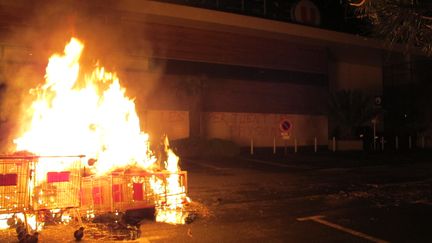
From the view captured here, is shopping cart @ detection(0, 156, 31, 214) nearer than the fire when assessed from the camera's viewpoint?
Yes

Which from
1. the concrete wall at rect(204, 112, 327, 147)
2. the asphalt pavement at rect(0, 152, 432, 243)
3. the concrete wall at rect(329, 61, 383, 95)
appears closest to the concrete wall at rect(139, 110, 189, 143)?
the concrete wall at rect(204, 112, 327, 147)

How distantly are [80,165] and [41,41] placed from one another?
12.1 m

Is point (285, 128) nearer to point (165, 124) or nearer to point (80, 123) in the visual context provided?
point (165, 124)

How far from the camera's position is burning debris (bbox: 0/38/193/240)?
617 cm

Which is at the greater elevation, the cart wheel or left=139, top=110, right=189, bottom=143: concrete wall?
left=139, top=110, right=189, bottom=143: concrete wall

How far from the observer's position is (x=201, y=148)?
64.0 feet

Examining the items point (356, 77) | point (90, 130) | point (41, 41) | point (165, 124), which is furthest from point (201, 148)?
point (356, 77)

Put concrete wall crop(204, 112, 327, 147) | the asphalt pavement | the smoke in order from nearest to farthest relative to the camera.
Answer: the asphalt pavement
the smoke
concrete wall crop(204, 112, 327, 147)

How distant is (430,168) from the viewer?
1580 centimetres

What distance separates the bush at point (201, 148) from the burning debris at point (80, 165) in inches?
377

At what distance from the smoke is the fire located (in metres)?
6.69

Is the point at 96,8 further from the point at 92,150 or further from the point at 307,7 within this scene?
the point at 307,7

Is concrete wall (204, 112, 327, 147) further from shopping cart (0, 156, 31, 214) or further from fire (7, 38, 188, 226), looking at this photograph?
shopping cart (0, 156, 31, 214)

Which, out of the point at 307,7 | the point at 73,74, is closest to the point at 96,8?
the point at 73,74
